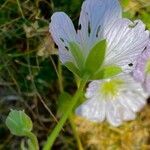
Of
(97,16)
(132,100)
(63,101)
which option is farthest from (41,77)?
(97,16)

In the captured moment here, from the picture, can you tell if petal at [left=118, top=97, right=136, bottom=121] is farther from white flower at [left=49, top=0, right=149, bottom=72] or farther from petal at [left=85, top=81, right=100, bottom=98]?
white flower at [left=49, top=0, right=149, bottom=72]

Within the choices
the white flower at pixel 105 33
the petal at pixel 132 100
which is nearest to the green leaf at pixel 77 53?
the white flower at pixel 105 33

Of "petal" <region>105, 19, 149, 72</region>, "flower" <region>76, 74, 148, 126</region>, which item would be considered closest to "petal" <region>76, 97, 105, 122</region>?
"flower" <region>76, 74, 148, 126</region>

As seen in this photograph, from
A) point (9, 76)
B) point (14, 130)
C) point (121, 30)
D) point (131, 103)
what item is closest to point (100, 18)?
point (121, 30)

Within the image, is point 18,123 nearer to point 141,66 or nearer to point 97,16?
point 97,16

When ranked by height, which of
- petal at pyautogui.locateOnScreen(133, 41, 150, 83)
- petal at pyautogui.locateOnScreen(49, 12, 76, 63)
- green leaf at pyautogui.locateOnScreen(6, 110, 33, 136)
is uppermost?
petal at pyautogui.locateOnScreen(49, 12, 76, 63)

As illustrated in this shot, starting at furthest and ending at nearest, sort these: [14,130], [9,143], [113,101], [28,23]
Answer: [9,143], [28,23], [113,101], [14,130]

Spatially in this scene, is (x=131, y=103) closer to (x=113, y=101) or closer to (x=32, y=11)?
(x=113, y=101)
